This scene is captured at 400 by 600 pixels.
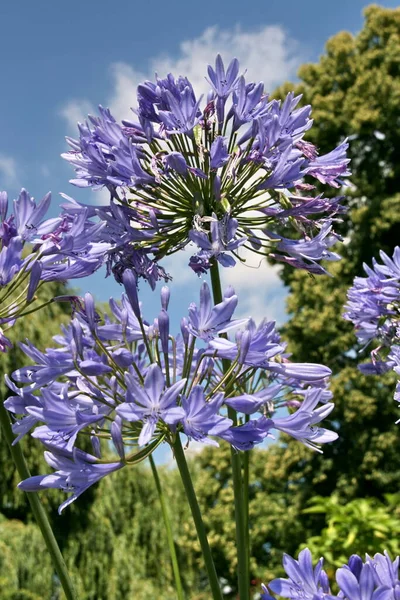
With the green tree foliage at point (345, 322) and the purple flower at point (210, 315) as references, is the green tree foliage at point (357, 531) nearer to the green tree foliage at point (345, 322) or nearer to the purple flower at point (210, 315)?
the purple flower at point (210, 315)

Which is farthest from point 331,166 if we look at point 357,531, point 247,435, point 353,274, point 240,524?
point 353,274

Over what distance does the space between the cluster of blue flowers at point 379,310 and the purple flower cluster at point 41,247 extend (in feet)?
3.12

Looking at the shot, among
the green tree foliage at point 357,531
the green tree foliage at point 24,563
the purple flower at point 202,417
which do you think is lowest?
the green tree foliage at point 24,563

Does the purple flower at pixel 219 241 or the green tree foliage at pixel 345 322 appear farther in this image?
the green tree foliage at pixel 345 322

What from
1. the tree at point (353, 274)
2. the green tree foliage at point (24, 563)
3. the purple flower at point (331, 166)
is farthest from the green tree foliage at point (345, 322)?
the purple flower at point (331, 166)

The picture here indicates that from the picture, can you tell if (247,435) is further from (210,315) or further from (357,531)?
(357,531)

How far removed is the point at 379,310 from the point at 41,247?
1.13 m

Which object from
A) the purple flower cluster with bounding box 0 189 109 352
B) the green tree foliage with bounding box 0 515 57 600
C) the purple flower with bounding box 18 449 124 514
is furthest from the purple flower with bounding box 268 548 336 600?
the green tree foliage with bounding box 0 515 57 600

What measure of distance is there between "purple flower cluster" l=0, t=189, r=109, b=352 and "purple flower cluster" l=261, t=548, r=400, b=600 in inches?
29.4

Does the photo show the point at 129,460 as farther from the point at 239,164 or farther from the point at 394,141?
the point at 394,141

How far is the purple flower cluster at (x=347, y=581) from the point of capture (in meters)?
1.16

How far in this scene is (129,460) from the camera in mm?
1313

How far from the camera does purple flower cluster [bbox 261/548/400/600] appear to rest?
1.16 metres

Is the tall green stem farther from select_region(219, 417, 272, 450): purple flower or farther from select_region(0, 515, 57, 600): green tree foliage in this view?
select_region(0, 515, 57, 600): green tree foliage
